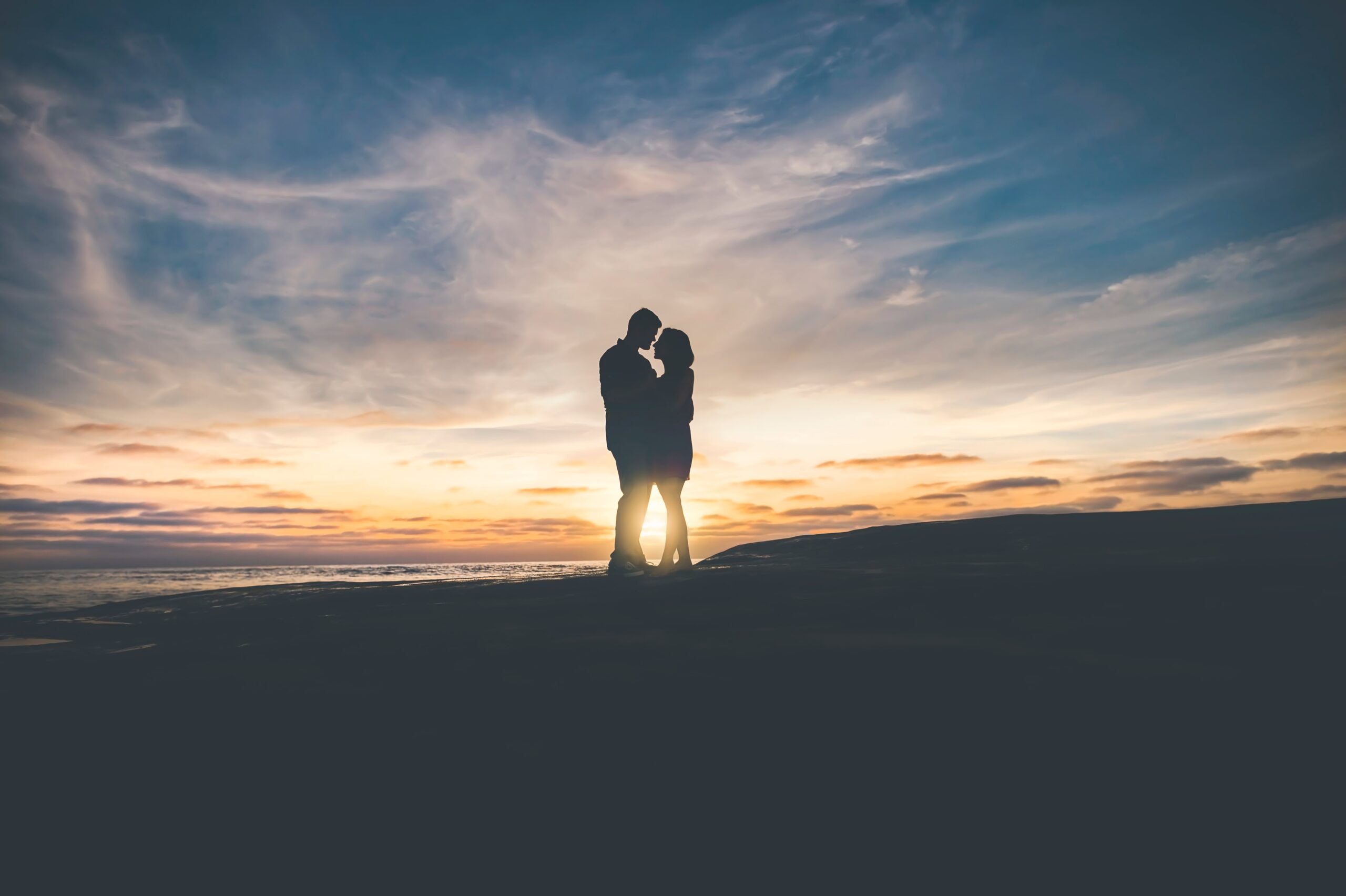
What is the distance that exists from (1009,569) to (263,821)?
4.68m

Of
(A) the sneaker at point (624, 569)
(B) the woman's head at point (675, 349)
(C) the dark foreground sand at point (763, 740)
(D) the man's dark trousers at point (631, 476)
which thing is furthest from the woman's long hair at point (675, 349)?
(C) the dark foreground sand at point (763, 740)

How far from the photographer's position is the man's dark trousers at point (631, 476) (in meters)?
6.97

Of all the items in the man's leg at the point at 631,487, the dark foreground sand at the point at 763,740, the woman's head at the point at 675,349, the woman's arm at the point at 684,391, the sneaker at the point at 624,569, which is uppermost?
the woman's head at the point at 675,349

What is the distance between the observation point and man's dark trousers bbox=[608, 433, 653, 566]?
6.97m

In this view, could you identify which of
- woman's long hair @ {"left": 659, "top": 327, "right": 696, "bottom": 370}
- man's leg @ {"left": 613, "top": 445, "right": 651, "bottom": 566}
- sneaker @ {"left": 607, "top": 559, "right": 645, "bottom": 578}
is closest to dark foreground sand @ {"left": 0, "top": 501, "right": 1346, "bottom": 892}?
sneaker @ {"left": 607, "top": 559, "right": 645, "bottom": 578}

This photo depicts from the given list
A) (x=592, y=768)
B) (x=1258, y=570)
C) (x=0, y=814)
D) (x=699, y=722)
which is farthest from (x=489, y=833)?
(x=1258, y=570)

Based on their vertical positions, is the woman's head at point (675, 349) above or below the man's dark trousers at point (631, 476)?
above

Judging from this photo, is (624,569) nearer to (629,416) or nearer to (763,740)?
(629,416)

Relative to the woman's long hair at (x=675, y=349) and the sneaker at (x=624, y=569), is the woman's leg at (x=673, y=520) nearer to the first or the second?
the sneaker at (x=624, y=569)

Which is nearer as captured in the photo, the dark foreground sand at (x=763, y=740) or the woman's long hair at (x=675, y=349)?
the dark foreground sand at (x=763, y=740)

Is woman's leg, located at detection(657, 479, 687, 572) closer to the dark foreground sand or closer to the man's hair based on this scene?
the man's hair

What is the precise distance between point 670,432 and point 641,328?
1.21 metres

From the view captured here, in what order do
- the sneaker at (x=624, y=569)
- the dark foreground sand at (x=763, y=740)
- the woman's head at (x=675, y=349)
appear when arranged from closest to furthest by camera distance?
1. the dark foreground sand at (x=763, y=740)
2. the sneaker at (x=624, y=569)
3. the woman's head at (x=675, y=349)

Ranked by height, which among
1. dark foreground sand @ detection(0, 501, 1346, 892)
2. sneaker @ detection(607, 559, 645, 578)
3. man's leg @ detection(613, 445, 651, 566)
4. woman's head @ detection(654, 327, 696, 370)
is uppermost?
woman's head @ detection(654, 327, 696, 370)
